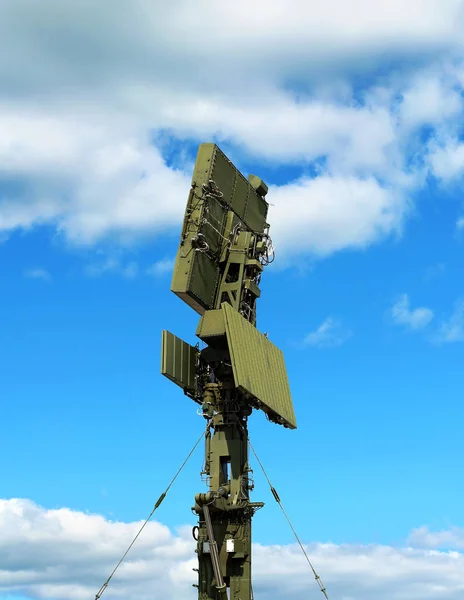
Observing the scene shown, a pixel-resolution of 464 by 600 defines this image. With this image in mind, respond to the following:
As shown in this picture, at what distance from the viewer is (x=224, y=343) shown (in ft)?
125

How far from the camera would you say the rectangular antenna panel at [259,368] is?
36.1 m

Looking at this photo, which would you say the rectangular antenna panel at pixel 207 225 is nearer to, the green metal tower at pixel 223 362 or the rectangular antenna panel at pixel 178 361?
the green metal tower at pixel 223 362

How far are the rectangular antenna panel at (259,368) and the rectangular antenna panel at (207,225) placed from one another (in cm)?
170

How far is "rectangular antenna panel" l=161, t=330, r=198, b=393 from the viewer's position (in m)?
37.2

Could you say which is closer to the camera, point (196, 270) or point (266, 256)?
point (196, 270)

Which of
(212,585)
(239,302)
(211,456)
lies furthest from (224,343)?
(212,585)

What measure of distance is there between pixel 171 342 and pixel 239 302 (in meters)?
3.28

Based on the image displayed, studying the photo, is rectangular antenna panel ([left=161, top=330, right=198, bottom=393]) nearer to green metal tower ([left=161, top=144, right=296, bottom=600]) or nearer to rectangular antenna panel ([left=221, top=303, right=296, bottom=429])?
green metal tower ([left=161, top=144, right=296, bottom=600])

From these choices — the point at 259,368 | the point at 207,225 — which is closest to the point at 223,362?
the point at 259,368

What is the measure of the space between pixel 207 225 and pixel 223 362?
18.0 ft

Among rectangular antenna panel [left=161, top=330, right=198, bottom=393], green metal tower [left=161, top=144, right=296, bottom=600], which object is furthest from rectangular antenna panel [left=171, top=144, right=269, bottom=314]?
rectangular antenna panel [left=161, top=330, right=198, bottom=393]

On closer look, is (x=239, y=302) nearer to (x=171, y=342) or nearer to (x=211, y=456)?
(x=171, y=342)

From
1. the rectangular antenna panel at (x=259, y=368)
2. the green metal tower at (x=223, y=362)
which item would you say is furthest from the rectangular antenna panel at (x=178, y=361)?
the rectangular antenna panel at (x=259, y=368)

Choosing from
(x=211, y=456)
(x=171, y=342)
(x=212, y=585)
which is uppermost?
(x=171, y=342)
